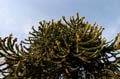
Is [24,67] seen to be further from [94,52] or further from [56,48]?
[94,52]

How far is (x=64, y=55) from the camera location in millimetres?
14023

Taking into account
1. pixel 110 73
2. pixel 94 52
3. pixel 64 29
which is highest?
pixel 64 29

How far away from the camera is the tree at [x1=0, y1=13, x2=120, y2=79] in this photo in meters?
14.1

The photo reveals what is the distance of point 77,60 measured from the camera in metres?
14.8

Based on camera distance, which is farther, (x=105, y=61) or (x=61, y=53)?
(x=105, y=61)

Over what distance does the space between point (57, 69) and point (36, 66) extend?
3.20 feet

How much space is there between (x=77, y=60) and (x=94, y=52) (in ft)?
3.11

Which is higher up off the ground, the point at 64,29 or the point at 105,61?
the point at 64,29

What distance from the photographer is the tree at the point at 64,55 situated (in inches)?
555

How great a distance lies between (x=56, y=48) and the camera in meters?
14.4

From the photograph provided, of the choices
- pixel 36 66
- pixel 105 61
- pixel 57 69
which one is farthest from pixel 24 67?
pixel 105 61

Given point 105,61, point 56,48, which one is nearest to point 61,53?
point 56,48

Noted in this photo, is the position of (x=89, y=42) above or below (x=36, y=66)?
above

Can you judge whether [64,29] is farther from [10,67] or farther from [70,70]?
[10,67]
